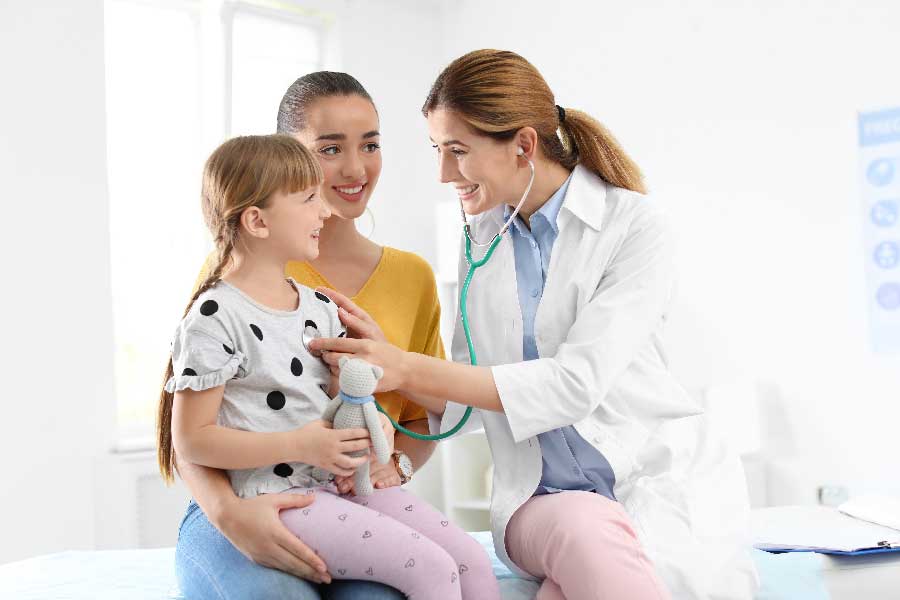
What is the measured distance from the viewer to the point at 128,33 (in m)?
3.71

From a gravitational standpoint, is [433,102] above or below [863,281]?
above

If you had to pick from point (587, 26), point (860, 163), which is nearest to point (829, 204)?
point (860, 163)

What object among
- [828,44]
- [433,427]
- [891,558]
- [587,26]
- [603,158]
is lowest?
[891,558]

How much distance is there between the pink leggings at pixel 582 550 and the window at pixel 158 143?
243cm

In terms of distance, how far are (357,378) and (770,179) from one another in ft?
8.21

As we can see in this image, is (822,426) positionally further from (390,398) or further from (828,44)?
(390,398)

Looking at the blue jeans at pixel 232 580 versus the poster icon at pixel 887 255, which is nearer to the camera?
the blue jeans at pixel 232 580

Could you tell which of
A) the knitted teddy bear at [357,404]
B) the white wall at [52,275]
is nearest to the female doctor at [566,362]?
the knitted teddy bear at [357,404]

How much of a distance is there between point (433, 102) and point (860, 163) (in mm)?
Result: 2025

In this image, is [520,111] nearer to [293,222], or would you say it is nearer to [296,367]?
[293,222]

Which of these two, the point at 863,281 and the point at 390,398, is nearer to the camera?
the point at 390,398

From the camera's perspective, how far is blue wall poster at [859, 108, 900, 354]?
310cm

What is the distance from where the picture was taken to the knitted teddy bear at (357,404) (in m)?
1.31

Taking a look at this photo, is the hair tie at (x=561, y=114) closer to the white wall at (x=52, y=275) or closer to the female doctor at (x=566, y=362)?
the female doctor at (x=566, y=362)
